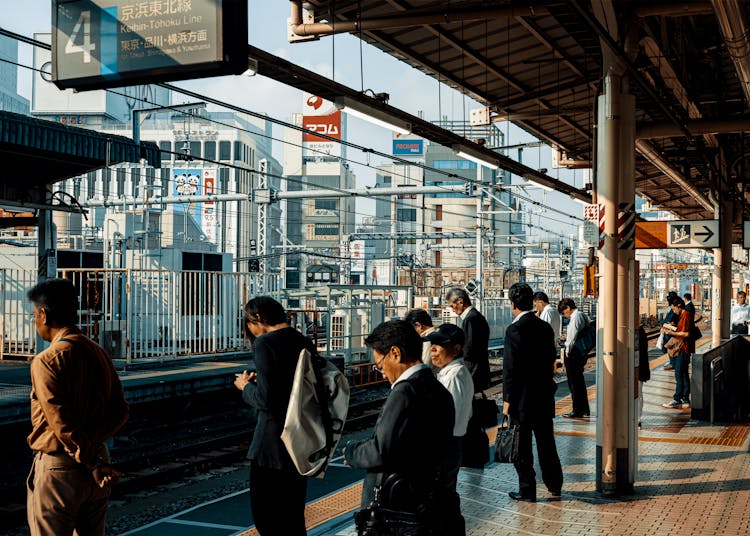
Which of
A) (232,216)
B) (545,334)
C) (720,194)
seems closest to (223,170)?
(232,216)

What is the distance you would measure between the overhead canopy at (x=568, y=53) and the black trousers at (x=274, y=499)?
3.53 meters

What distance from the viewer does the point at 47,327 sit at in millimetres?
4156

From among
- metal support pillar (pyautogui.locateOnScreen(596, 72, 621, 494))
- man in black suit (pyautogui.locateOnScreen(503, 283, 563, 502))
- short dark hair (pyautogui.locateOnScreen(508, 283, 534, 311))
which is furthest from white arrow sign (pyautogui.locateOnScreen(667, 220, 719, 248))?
man in black suit (pyautogui.locateOnScreen(503, 283, 563, 502))

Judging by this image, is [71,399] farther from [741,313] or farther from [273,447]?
[741,313]

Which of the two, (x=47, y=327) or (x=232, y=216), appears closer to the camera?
(x=47, y=327)

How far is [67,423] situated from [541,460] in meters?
4.42

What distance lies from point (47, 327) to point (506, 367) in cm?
394

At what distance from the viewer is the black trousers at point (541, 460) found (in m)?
7.03

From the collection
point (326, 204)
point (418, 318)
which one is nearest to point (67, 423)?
point (418, 318)

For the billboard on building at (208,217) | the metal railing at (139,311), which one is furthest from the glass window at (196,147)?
the metal railing at (139,311)

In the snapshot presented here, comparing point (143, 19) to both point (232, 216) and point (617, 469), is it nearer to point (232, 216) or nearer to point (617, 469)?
point (617, 469)

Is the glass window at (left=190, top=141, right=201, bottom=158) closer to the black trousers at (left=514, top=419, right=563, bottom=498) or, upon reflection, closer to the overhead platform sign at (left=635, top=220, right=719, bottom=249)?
the overhead platform sign at (left=635, top=220, right=719, bottom=249)

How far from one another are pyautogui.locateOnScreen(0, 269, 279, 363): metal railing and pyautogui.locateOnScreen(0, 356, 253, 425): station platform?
16.5 inches

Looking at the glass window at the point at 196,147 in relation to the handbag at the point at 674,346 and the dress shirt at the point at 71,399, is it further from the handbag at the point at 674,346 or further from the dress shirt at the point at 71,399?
the dress shirt at the point at 71,399
